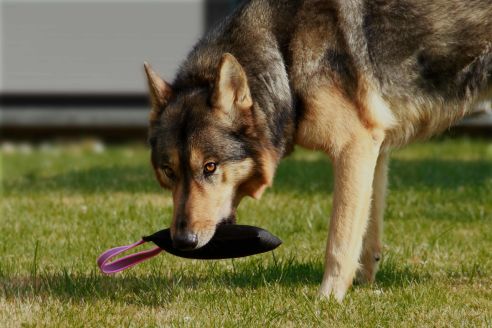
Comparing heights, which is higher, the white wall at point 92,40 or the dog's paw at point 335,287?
the white wall at point 92,40

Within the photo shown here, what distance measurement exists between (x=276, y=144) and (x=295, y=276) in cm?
94

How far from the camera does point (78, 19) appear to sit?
659 inches

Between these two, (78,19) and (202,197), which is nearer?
(202,197)

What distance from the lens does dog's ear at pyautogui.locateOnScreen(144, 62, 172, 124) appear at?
513 cm

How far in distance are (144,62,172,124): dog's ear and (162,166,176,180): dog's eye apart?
33 cm

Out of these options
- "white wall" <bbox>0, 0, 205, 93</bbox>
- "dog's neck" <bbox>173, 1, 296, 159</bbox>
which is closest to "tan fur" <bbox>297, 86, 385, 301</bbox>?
"dog's neck" <bbox>173, 1, 296, 159</bbox>

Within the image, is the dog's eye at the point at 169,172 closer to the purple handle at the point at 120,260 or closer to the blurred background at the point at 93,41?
the purple handle at the point at 120,260

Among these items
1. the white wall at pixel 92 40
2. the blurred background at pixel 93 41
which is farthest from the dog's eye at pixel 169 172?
the white wall at pixel 92 40

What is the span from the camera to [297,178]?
9.21 metres

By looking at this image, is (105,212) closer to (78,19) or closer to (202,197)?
(202,197)

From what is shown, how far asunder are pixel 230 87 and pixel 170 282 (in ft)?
4.22

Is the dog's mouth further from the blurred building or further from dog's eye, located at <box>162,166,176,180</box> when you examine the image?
the blurred building

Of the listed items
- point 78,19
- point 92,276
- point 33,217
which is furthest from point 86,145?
point 92,276

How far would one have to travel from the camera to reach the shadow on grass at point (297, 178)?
8823mm
